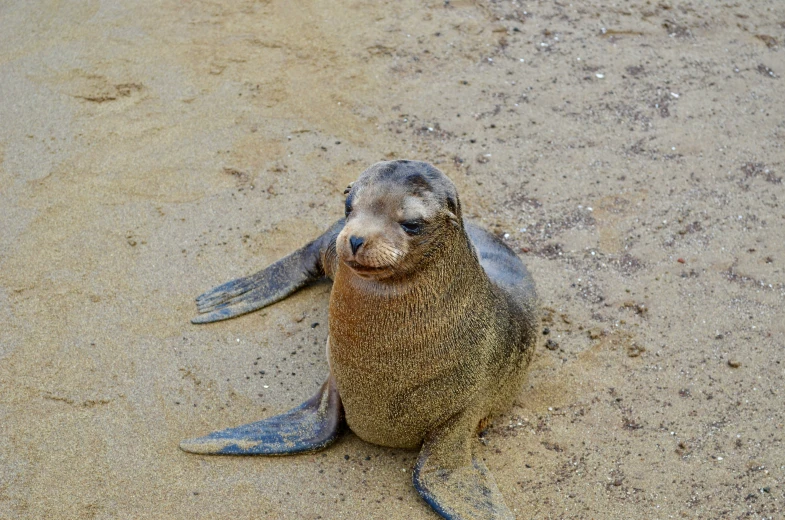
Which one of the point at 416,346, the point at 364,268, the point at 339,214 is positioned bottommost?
the point at 339,214

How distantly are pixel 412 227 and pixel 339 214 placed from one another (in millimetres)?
2161

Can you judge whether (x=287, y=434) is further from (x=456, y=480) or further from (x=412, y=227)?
(x=412, y=227)

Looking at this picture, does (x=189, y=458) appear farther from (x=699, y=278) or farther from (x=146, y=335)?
(x=699, y=278)

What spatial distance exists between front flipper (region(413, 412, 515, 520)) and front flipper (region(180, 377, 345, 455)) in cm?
47

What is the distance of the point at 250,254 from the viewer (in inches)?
215

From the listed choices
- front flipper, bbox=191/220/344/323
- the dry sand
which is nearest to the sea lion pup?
the dry sand

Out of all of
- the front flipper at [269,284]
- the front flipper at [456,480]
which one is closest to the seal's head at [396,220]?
the front flipper at [456,480]

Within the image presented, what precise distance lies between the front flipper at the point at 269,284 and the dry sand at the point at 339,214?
8 cm

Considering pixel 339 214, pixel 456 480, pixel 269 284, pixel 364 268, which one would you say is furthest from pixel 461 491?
pixel 339 214

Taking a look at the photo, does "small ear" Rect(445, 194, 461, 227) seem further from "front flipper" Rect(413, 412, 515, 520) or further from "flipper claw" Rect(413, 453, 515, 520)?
"flipper claw" Rect(413, 453, 515, 520)

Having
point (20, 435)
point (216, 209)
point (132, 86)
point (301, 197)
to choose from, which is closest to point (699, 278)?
point (301, 197)

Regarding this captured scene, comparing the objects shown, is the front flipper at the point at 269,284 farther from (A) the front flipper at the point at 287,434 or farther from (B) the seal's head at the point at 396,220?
(B) the seal's head at the point at 396,220

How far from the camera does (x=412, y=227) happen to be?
3.67 meters

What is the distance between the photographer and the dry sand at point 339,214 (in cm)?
415
